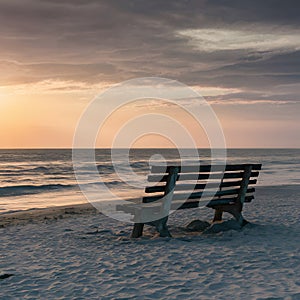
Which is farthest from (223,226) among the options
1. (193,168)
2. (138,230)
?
(138,230)

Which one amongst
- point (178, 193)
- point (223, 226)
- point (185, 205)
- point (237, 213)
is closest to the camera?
point (185, 205)

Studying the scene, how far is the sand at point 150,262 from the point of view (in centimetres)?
578

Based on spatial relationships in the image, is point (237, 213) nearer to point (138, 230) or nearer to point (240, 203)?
point (240, 203)

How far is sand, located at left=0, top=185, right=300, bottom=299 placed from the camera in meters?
5.78

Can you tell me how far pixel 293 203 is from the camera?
14.9 meters

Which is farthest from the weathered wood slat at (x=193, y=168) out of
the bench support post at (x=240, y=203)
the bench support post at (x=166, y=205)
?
the bench support post at (x=240, y=203)

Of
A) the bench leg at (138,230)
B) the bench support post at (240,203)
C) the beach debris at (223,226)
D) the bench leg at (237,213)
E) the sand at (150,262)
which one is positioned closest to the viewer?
the sand at (150,262)

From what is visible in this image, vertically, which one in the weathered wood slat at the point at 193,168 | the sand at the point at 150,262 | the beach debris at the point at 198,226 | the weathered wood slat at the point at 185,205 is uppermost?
the weathered wood slat at the point at 193,168

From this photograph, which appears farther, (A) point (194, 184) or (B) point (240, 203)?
(B) point (240, 203)

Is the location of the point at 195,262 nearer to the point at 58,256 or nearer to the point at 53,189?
the point at 58,256

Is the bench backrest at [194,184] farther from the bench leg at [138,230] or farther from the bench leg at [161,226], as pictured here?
the bench leg at [138,230]

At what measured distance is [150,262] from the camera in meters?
7.18

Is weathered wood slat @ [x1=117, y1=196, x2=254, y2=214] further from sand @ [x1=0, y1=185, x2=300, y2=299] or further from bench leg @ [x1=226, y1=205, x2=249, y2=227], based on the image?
sand @ [x1=0, y1=185, x2=300, y2=299]

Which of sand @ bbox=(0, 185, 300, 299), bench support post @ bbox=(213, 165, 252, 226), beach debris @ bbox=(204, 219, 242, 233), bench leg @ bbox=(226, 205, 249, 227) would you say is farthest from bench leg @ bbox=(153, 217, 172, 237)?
bench leg @ bbox=(226, 205, 249, 227)
